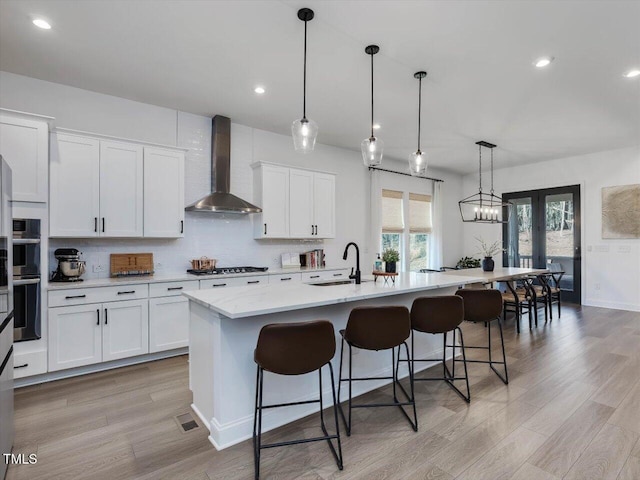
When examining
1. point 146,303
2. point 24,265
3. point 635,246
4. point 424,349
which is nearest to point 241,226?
point 146,303

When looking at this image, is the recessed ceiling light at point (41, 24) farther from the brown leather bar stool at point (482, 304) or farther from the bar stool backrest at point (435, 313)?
the brown leather bar stool at point (482, 304)

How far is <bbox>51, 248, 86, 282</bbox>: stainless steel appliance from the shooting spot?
3.41 metres

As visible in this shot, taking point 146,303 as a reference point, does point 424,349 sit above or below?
below

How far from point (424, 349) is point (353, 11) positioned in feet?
10.1

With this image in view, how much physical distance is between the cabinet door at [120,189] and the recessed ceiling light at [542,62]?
4180 mm

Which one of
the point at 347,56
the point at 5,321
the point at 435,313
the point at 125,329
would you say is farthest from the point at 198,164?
the point at 435,313

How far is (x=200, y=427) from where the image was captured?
7.85ft

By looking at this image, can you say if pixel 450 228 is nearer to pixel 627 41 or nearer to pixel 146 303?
pixel 627 41

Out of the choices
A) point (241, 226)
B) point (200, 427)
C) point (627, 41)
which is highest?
point (627, 41)

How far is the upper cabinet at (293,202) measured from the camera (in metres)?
4.88

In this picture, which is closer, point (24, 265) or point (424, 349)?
point (24, 265)

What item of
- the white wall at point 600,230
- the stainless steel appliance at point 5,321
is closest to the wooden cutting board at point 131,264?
the stainless steel appliance at point 5,321

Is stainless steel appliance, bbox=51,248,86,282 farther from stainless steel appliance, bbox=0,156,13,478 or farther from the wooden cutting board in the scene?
stainless steel appliance, bbox=0,156,13,478

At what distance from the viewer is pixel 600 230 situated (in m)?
6.39
